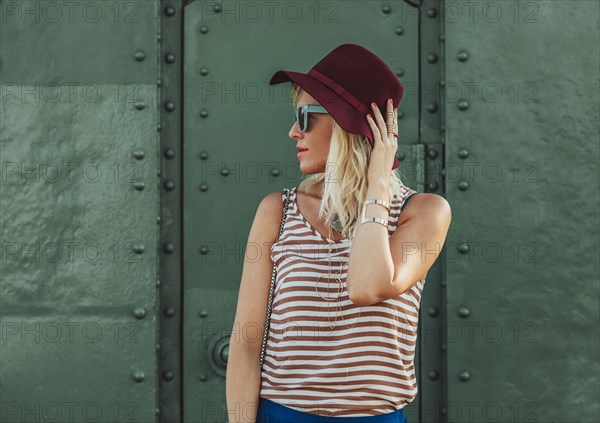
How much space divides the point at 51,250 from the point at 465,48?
4.61ft

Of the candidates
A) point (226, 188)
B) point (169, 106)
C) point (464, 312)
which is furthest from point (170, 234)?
point (464, 312)

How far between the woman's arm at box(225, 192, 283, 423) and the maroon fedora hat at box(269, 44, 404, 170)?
29 cm

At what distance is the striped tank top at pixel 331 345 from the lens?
1.51 m

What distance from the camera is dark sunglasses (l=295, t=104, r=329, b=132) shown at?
1652 millimetres

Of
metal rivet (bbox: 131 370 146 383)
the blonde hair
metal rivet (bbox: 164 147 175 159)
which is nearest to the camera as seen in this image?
the blonde hair

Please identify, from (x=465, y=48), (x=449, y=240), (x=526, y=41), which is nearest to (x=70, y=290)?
(x=449, y=240)

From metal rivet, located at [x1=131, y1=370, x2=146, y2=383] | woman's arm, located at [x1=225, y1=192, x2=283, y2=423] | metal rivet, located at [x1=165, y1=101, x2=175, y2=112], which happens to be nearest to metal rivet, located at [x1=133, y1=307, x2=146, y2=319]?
metal rivet, located at [x1=131, y1=370, x2=146, y2=383]

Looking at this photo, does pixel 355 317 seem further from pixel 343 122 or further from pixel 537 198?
pixel 537 198

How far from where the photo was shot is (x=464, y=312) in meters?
2.45

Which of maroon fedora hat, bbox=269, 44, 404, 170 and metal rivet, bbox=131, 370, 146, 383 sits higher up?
maroon fedora hat, bbox=269, 44, 404, 170

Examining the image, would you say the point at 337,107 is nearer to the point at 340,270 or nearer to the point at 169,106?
the point at 340,270

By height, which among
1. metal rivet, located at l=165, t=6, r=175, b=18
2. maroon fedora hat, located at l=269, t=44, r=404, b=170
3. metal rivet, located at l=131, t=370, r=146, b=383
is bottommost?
metal rivet, located at l=131, t=370, r=146, b=383

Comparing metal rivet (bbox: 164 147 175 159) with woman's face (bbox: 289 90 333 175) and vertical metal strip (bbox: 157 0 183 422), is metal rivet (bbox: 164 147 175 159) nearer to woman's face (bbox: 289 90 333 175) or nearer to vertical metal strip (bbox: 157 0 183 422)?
vertical metal strip (bbox: 157 0 183 422)

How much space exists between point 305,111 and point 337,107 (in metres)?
0.07
